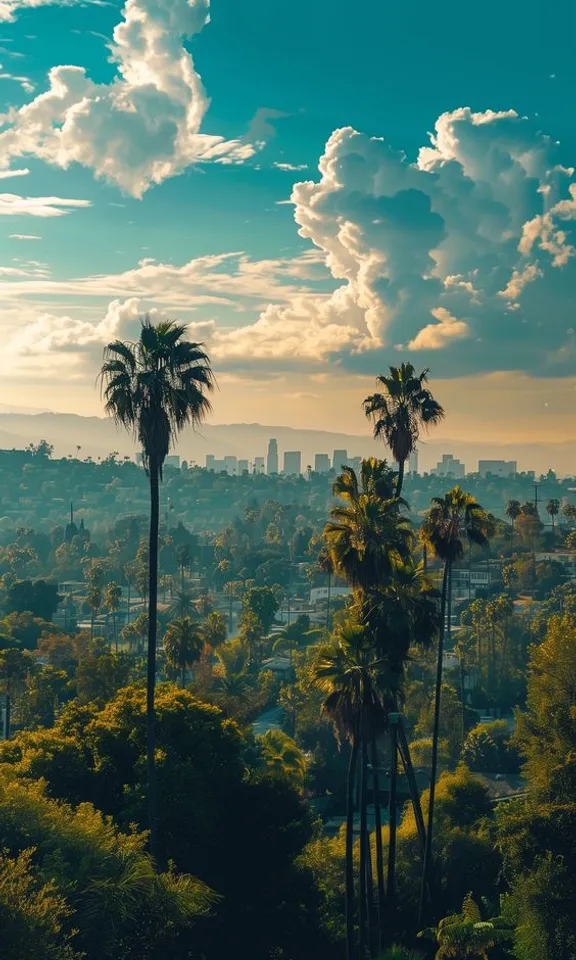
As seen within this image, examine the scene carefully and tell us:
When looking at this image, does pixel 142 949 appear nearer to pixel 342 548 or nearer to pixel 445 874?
pixel 342 548

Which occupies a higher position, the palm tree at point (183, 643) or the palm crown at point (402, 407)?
the palm crown at point (402, 407)

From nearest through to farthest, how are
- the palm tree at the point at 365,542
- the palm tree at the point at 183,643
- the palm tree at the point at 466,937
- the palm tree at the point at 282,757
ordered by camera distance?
the palm tree at the point at 466,937, the palm tree at the point at 365,542, the palm tree at the point at 282,757, the palm tree at the point at 183,643

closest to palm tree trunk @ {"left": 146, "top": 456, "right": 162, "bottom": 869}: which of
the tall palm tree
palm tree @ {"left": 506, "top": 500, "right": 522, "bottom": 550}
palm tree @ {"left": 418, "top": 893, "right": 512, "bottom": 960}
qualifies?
palm tree @ {"left": 418, "top": 893, "right": 512, "bottom": 960}

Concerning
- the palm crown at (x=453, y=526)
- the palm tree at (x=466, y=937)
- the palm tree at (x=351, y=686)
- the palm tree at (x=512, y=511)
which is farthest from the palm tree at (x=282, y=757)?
the palm tree at (x=512, y=511)

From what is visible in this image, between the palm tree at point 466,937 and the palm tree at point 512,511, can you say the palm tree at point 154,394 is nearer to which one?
the palm tree at point 466,937

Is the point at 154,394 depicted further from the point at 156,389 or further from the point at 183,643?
the point at 183,643

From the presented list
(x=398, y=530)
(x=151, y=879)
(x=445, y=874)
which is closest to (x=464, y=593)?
(x=445, y=874)

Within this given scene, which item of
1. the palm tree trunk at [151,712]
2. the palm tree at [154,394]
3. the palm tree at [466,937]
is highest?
the palm tree at [154,394]

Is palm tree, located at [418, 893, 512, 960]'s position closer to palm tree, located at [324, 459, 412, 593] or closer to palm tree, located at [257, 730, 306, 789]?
palm tree, located at [324, 459, 412, 593]

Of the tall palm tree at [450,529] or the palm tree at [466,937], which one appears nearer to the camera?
the palm tree at [466,937]

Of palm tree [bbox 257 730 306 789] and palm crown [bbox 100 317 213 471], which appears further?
palm tree [bbox 257 730 306 789]

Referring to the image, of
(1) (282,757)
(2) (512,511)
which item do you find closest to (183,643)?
(1) (282,757)
